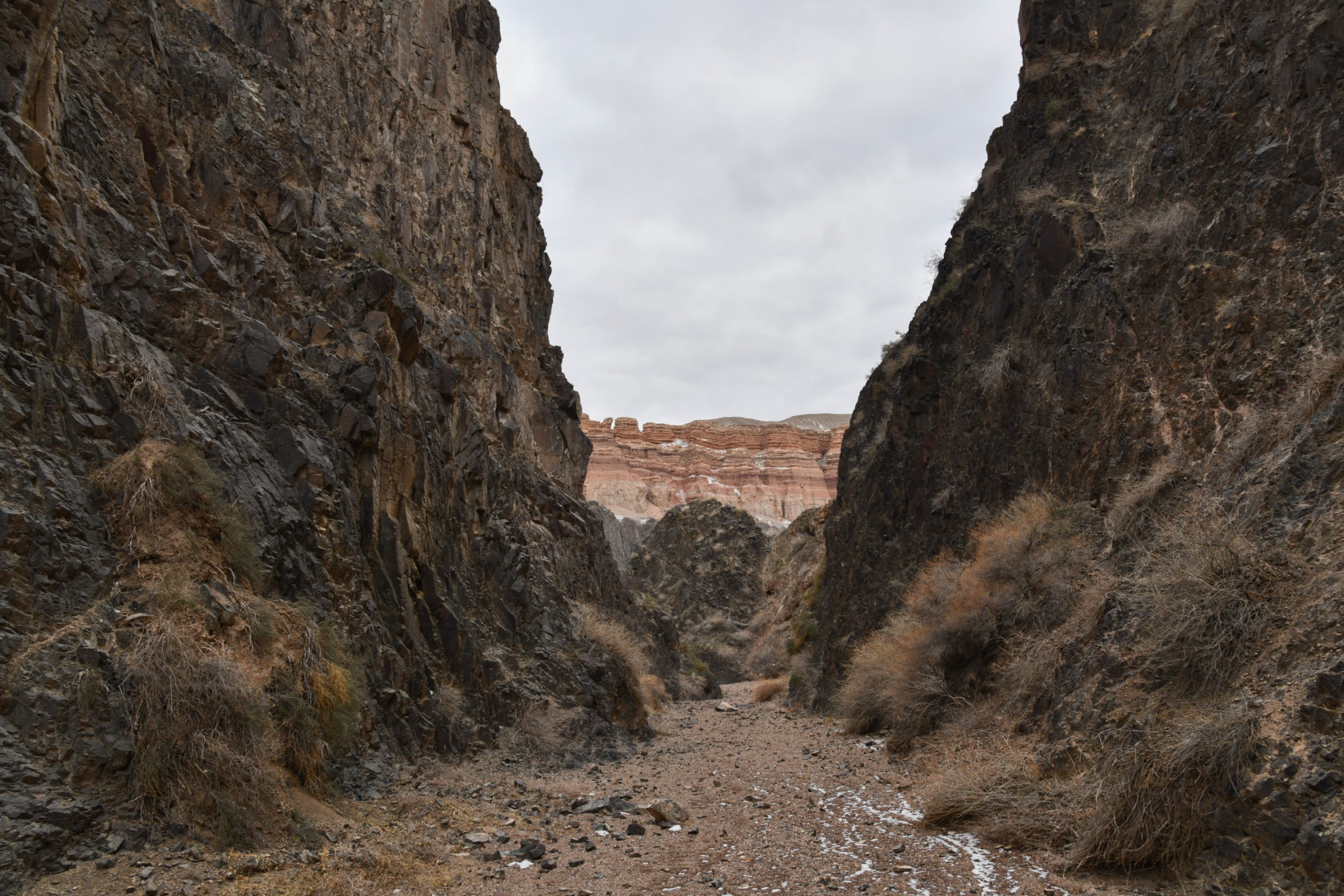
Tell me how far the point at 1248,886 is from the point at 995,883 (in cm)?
205

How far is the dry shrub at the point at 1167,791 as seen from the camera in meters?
6.38

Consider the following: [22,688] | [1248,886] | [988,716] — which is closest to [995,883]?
[1248,886]

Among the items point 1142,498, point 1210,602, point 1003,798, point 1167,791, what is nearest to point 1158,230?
point 1142,498

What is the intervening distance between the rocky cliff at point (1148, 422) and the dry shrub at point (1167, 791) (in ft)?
0.11

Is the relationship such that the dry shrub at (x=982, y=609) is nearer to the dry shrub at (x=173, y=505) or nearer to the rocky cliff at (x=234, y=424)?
the rocky cliff at (x=234, y=424)

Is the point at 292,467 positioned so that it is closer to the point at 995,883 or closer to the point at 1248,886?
the point at 995,883

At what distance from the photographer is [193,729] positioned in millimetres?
6832

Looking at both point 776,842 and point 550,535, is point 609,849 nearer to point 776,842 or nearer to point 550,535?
point 776,842

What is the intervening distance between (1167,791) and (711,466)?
98.9m

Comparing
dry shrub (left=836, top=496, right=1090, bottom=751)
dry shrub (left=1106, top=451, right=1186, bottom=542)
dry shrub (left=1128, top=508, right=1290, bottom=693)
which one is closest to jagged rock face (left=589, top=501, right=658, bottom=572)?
dry shrub (left=836, top=496, right=1090, bottom=751)

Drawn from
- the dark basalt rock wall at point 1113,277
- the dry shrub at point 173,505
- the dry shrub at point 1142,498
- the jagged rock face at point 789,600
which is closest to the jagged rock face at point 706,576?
the jagged rock face at point 789,600

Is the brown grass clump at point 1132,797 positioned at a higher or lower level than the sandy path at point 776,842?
higher

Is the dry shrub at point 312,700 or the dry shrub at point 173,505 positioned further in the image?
the dry shrub at point 312,700

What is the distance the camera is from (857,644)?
21.4m
